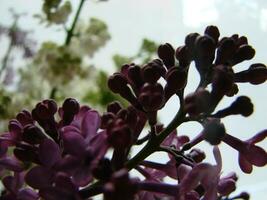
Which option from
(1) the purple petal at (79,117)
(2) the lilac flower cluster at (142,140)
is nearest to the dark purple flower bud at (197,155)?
(2) the lilac flower cluster at (142,140)

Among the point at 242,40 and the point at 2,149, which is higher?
the point at 242,40

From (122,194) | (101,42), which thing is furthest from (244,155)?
(101,42)

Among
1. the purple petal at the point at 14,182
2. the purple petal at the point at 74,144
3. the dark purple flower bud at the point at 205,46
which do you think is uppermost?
the dark purple flower bud at the point at 205,46

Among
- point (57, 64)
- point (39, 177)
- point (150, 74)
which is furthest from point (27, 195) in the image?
point (57, 64)

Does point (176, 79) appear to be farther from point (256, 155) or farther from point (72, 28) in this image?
point (72, 28)

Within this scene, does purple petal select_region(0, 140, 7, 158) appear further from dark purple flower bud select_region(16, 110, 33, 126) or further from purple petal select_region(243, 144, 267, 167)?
purple petal select_region(243, 144, 267, 167)

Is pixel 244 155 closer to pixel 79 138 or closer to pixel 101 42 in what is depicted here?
pixel 79 138

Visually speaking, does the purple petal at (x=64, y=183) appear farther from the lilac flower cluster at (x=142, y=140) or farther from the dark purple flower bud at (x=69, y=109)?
the dark purple flower bud at (x=69, y=109)
